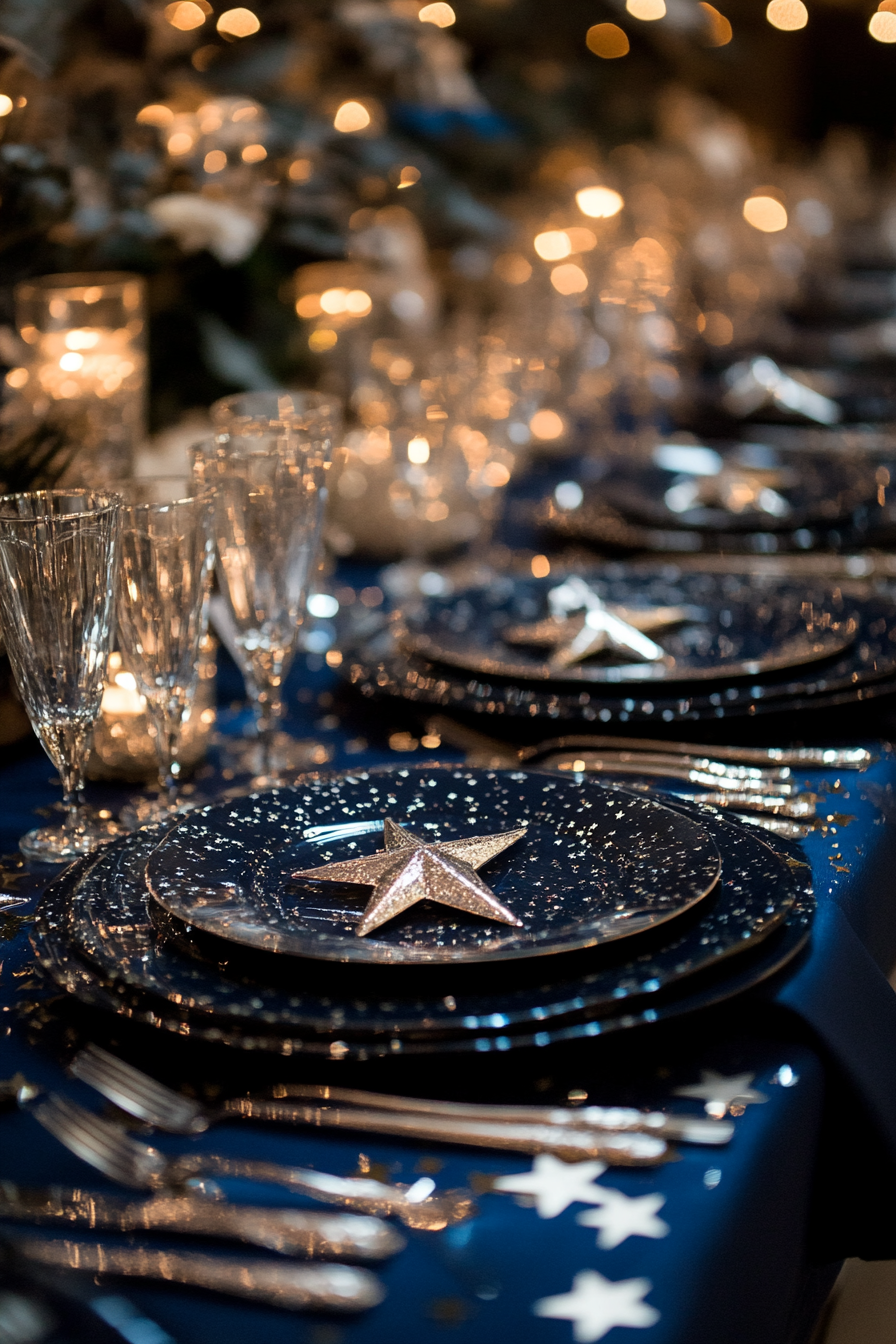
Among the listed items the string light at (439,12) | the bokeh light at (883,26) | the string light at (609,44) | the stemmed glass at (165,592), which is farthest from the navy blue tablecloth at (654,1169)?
the bokeh light at (883,26)

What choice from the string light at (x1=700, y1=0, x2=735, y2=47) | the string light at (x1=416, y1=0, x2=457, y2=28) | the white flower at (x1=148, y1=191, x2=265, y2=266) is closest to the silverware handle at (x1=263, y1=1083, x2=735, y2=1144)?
the white flower at (x1=148, y1=191, x2=265, y2=266)

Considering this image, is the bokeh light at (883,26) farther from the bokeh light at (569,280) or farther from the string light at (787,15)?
the bokeh light at (569,280)

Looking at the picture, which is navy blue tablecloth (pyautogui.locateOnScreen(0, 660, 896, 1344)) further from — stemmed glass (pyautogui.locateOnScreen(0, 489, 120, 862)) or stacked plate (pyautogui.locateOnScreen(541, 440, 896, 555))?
stacked plate (pyautogui.locateOnScreen(541, 440, 896, 555))

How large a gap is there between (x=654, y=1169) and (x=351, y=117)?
1823mm

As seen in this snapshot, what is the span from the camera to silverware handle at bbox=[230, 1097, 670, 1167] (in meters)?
0.49

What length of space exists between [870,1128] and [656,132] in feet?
13.3

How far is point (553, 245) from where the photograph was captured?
2482 millimetres

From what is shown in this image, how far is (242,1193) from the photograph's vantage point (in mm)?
471

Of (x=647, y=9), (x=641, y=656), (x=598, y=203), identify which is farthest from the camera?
(x=647, y=9)

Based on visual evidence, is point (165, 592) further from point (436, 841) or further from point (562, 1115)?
point (562, 1115)

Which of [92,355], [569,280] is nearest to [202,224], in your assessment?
[92,355]

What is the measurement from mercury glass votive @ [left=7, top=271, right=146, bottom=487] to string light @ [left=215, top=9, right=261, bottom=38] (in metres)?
0.80

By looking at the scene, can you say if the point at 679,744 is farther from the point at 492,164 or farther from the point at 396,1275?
the point at 492,164

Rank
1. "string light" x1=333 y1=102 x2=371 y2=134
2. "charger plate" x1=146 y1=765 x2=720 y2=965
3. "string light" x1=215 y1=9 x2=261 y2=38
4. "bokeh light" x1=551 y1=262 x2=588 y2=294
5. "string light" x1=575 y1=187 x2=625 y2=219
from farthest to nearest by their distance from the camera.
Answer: "string light" x1=575 y1=187 x2=625 y2=219 → "bokeh light" x1=551 y1=262 x2=588 y2=294 → "string light" x1=333 y1=102 x2=371 y2=134 → "string light" x1=215 y1=9 x2=261 y2=38 → "charger plate" x1=146 y1=765 x2=720 y2=965
